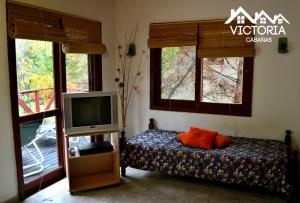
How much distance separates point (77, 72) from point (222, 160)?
207cm

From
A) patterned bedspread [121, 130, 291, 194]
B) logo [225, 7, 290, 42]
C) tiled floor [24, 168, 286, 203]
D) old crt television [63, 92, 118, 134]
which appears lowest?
tiled floor [24, 168, 286, 203]

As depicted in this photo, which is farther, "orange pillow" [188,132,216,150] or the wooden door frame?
"orange pillow" [188,132,216,150]

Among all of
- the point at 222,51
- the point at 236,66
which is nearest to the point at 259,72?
the point at 236,66

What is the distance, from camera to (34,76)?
10.3 feet

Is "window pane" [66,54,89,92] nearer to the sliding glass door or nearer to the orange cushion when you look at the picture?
the sliding glass door

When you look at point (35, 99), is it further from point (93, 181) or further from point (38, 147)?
point (93, 181)

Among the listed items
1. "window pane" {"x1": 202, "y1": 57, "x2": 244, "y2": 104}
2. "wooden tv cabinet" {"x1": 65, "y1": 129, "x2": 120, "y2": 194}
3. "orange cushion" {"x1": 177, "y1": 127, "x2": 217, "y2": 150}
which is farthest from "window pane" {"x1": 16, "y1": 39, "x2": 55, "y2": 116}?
"window pane" {"x1": 202, "y1": 57, "x2": 244, "y2": 104}

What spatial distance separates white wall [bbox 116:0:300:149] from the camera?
3.33 metres

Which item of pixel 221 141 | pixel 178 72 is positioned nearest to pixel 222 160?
pixel 221 141

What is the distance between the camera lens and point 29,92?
3.10 m

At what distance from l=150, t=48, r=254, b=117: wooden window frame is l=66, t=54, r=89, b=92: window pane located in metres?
0.90

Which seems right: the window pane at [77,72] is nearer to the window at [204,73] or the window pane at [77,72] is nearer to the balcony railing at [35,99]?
the balcony railing at [35,99]

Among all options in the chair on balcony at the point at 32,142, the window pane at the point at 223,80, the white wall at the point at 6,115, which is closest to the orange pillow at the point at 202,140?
the window pane at the point at 223,80

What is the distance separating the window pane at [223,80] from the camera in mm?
3637
